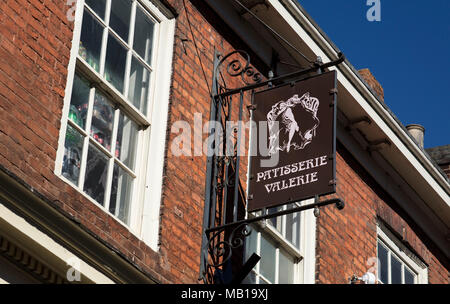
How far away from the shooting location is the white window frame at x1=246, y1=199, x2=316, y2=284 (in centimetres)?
1077

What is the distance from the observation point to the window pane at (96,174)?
851 cm

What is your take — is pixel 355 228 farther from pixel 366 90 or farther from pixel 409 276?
pixel 366 90

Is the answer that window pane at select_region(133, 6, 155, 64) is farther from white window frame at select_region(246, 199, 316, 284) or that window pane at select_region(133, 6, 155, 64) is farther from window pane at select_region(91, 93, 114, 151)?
white window frame at select_region(246, 199, 316, 284)

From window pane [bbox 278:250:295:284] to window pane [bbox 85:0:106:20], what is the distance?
3.38 m

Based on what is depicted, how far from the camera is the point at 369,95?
12.4 m

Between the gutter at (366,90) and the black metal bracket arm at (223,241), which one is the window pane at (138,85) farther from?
the gutter at (366,90)

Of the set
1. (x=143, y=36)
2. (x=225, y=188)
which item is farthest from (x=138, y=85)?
(x=225, y=188)

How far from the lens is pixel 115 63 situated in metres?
9.20

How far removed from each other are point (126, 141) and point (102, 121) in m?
0.39

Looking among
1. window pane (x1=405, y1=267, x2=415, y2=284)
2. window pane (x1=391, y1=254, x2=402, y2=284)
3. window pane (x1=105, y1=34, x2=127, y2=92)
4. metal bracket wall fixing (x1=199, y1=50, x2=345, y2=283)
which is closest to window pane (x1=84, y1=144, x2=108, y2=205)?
window pane (x1=105, y1=34, x2=127, y2=92)

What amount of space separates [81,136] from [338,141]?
4.79 m

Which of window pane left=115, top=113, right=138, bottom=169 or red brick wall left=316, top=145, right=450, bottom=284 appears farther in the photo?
red brick wall left=316, top=145, right=450, bottom=284

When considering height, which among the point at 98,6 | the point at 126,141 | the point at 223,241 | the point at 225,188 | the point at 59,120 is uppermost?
the point at 98,6

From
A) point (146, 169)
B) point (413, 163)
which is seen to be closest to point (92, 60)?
point (146, 169)
